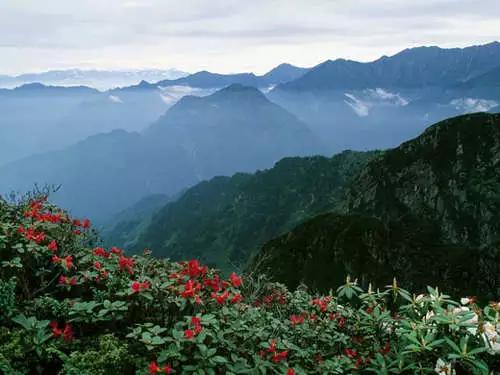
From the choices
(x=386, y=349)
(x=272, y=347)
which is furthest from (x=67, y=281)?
(x=386, y=349)

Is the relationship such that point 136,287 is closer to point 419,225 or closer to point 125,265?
point 125,265

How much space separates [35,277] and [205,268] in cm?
272

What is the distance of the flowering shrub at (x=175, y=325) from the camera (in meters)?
5.37

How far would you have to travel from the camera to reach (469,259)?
5216cm

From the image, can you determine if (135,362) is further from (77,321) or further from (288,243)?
(288,243)

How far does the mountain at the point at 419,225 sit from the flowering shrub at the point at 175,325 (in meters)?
23.1

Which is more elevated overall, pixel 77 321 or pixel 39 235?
pixel 39 235

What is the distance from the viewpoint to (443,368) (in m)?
5.30

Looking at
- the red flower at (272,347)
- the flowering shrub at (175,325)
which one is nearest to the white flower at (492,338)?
the flowering shrub at (175,325)

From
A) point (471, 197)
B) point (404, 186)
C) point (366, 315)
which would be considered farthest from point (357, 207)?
point (366, 315)

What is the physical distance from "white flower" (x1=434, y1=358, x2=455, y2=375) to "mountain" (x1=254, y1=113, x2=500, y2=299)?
82.0ft

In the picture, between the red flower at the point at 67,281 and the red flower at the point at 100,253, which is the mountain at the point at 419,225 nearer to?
the red flower at the point at 100,253

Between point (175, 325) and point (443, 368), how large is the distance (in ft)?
10.8

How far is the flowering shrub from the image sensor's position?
17.6 feet
